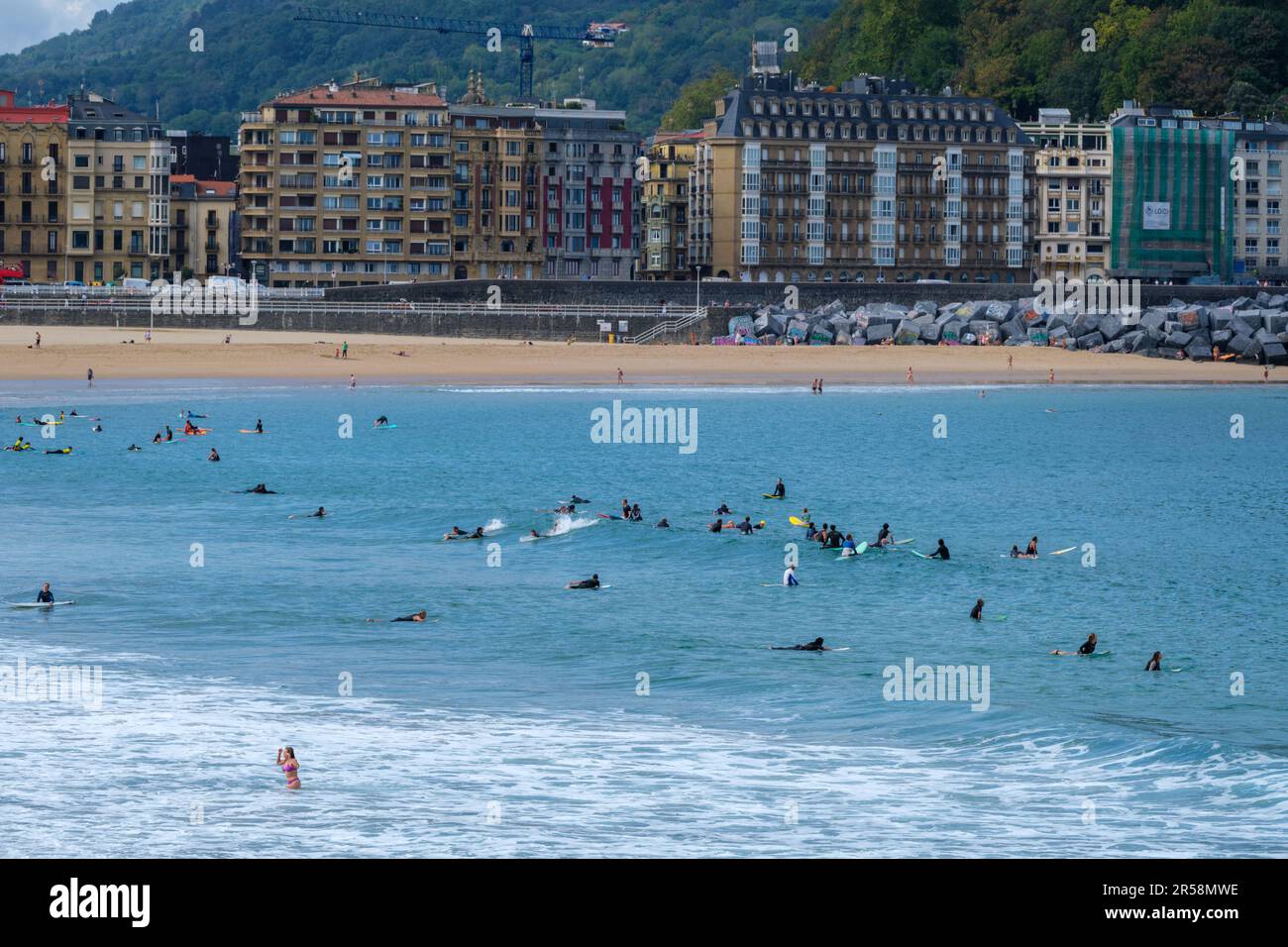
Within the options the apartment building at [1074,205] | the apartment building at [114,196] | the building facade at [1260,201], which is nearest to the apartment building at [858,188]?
the apartment building at [1074,205]

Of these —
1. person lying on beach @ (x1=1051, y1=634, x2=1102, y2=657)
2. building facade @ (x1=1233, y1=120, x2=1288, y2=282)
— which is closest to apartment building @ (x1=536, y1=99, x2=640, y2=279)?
building facade @ (x1=1233, y1=120, x2=1288, y2=282)

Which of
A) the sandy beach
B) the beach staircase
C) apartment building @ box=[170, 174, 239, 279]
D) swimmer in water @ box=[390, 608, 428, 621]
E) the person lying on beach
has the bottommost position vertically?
the person lying on beach

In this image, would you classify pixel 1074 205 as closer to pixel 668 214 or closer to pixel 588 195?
pixel 668 214

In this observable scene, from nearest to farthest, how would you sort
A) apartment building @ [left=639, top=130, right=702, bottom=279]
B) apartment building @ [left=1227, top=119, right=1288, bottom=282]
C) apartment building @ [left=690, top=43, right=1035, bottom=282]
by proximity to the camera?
apartment building @ [left=690, top=43, right=1035, bottom=282], apartment building @ [left=639, top=130, right=702, bottom=279], apartment building @ [left=1227, top=119, right=1288, bottom=282]

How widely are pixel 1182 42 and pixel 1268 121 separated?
441 inches

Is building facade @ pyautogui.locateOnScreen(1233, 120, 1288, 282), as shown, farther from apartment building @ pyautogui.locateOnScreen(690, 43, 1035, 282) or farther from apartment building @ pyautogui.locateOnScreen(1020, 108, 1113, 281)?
apartment building @ pyautogui.locateOnScreen(690, 43, 1035, 282)

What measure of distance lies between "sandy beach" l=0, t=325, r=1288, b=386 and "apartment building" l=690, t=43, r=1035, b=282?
39.8m

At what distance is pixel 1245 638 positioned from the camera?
33.7 meters

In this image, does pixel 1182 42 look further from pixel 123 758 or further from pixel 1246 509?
pixel 123 758

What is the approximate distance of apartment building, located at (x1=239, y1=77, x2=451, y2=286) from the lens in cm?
13750

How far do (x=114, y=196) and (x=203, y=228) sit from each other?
12.7 m

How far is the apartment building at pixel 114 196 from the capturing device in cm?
13425

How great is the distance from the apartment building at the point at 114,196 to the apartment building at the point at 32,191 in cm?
84

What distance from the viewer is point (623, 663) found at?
1190 inches
